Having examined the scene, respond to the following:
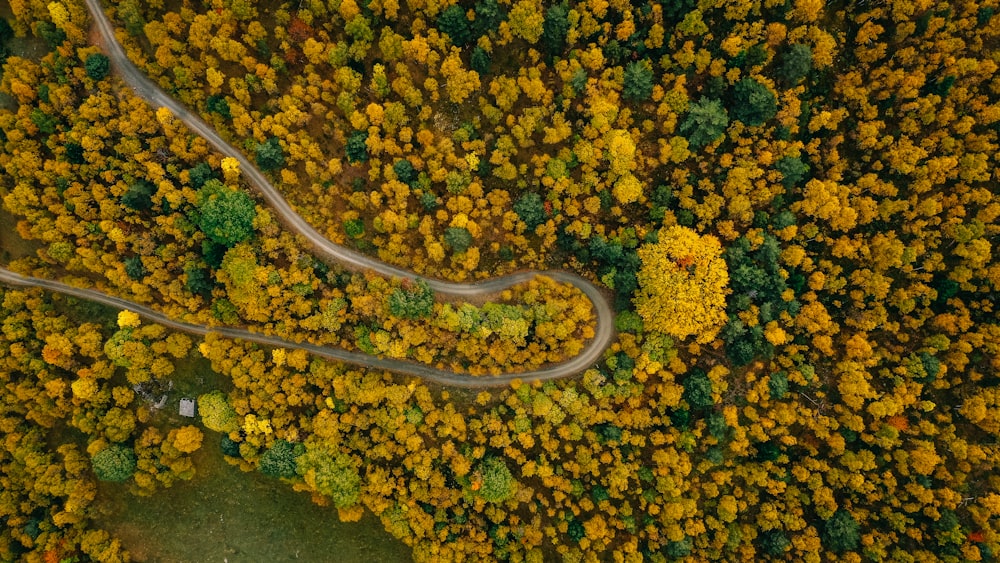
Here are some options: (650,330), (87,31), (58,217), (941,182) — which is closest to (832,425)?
(650,330)

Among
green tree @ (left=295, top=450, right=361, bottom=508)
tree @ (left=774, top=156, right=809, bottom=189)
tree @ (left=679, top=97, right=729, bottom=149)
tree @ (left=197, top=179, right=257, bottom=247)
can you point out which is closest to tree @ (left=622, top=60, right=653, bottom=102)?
tree @ (left=679, top=97, right=729, bottom=149)

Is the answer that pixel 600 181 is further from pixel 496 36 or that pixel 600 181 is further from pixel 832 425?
pixel 832 425

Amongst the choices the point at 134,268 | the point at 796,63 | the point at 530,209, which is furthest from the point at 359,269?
the point at 796,63

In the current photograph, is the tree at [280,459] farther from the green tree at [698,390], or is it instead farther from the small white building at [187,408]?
the green tree at [698,390]

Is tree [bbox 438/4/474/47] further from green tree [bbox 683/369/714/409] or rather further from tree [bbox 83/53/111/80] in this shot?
green tree [bbox 683/369/714/409]

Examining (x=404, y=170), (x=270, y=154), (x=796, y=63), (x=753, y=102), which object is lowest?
(x=270, y=154)

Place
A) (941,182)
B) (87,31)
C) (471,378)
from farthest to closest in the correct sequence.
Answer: (471,378) < (87,31) < (941,182)

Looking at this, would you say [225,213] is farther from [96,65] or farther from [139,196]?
[96,65]
